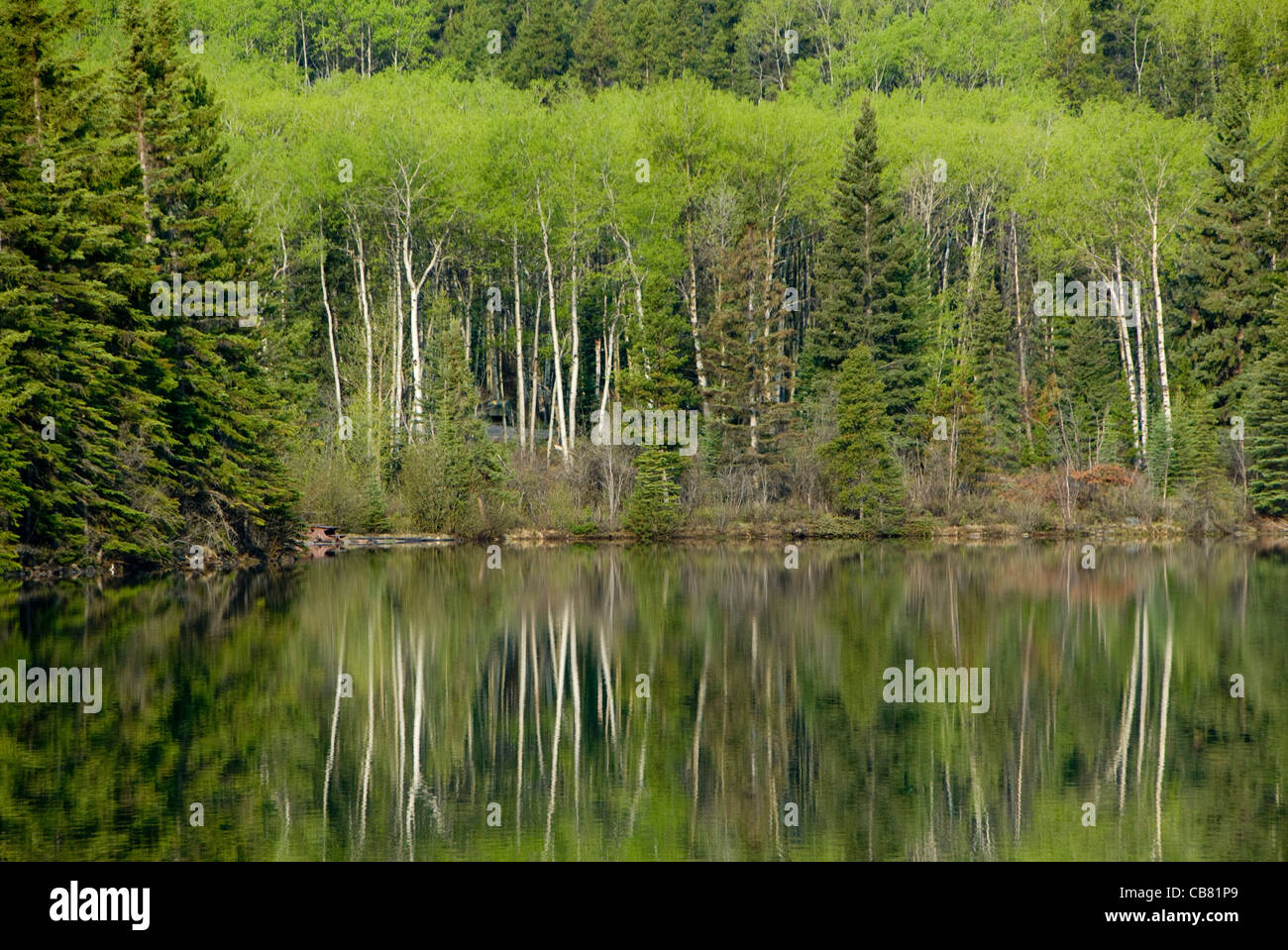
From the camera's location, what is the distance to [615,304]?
57219 millimetres

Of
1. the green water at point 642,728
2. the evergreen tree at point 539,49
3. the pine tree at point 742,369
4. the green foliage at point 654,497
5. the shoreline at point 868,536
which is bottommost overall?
the green water at point 642,728

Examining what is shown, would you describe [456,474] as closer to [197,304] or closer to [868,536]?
[197,304]

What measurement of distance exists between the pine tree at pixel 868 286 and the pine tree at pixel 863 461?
420 cm

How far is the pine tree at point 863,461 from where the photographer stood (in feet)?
158

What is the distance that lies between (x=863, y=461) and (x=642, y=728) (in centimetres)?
3246

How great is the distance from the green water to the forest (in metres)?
7.64

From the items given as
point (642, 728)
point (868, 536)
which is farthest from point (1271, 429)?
point (642, 728)

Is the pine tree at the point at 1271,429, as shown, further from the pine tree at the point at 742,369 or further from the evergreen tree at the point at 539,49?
the evergreen tree at the point at 539,49

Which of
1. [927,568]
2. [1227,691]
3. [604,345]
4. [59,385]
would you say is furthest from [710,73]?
[1227,691]

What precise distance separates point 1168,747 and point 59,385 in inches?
940

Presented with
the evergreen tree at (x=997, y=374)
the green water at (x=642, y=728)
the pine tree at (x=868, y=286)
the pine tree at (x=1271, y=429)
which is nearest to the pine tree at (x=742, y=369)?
the pine tree at (x=868, y=286)

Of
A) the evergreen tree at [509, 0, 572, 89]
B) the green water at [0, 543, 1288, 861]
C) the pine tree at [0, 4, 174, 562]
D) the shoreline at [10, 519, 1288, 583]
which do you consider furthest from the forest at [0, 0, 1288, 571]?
the evergreen tree at [509, 0, 572, 89]

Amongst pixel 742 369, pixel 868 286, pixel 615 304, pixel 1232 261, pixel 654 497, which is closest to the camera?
pixel 654 497
